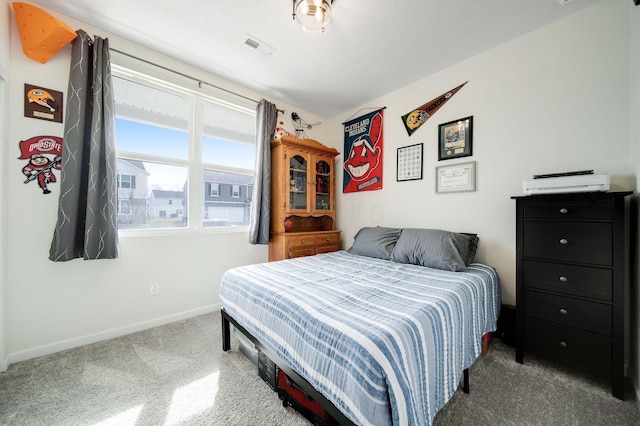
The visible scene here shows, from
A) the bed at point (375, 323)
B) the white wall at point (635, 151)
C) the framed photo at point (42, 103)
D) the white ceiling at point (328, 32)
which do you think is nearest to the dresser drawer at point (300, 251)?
the bed at point (375, 323)

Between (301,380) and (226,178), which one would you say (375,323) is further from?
(226,178)

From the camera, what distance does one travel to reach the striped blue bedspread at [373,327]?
83 cm

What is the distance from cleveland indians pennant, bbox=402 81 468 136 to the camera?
2475mm

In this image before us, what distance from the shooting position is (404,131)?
2.83 metres

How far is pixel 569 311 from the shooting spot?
5.06 ft

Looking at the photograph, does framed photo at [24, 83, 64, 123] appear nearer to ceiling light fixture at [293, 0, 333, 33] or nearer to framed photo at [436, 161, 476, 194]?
ceiling light fixture at [293, 0, 333, 33]

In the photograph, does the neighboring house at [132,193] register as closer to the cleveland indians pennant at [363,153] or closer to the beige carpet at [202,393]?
the beige carpet at [202,393]

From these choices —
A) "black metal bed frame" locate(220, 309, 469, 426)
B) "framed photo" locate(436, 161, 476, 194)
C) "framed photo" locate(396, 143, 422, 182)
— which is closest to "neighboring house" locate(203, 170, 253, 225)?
"black metal bed frame" locate(220, 309, 469, 426)

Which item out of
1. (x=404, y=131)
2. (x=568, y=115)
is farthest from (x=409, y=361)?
(x=404, y=131)

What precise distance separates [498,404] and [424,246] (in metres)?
1.12

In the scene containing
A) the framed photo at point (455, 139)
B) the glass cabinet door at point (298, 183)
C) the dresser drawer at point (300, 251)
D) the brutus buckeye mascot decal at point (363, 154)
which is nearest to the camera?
the framed photo at point (455, 139)

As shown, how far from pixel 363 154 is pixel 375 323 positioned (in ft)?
8.69

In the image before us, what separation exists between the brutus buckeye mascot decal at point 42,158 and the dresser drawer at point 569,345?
3.76m

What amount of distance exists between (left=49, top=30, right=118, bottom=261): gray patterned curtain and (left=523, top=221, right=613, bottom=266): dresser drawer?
328 cm
